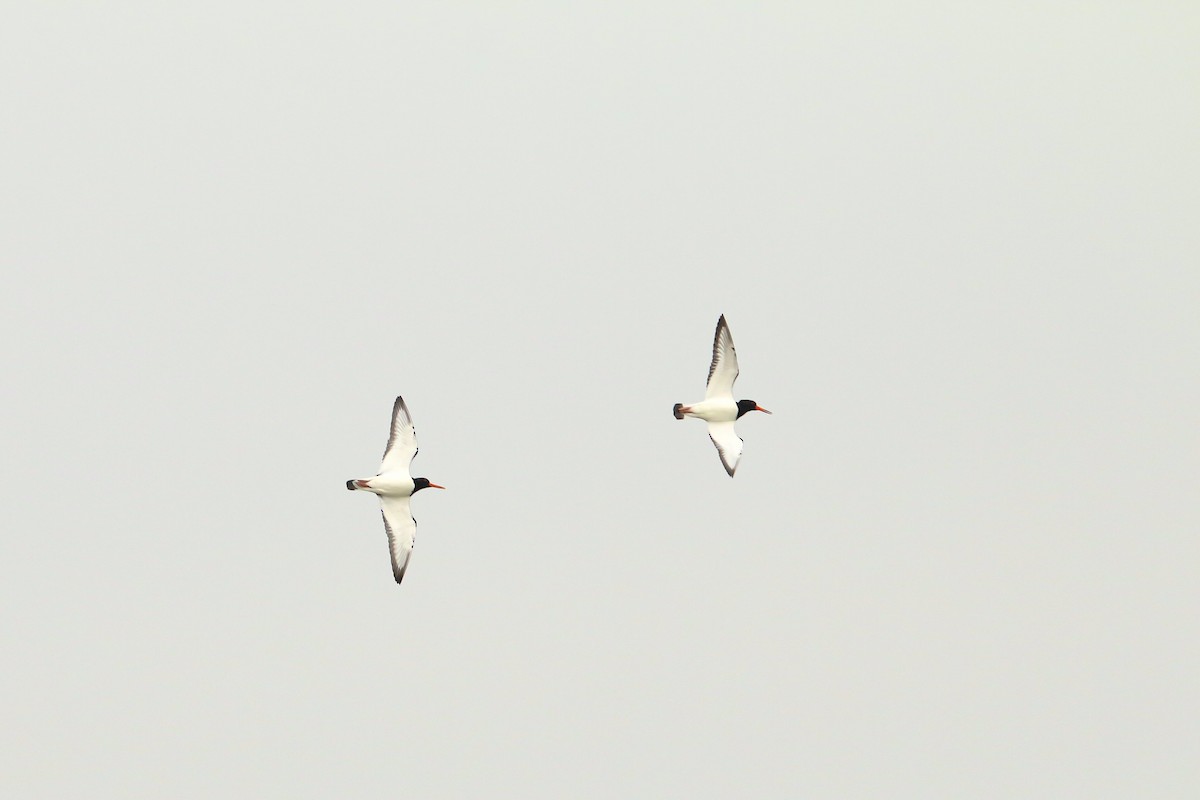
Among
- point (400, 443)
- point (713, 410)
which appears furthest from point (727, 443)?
point (400, 443)

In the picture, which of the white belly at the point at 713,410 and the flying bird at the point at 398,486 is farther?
the white belly at the point at 713,410

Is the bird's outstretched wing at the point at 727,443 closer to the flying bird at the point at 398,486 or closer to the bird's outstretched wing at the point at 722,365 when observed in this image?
the bird's outstretched wing at the point at 722,365

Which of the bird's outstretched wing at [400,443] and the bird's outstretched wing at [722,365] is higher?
the bird's outstretched wing at [722,365]

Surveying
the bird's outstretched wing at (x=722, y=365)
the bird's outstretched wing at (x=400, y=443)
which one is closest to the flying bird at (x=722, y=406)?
the bird's outstretched wing at (x=722, y=365)

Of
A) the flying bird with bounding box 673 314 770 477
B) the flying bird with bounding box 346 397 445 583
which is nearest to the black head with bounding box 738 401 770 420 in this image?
the flying bird with bounding box 673 314 770 477

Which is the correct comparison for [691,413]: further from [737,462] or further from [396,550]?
[396,550]

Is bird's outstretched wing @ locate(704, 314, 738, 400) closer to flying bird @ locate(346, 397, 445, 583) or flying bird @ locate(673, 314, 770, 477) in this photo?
flying bird @ locate(673, 314, 770, 477)

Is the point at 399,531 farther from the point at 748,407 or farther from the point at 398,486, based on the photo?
the point at 748,407
